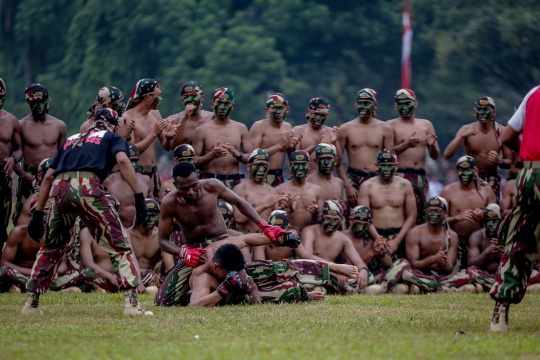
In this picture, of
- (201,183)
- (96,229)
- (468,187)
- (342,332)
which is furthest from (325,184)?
(342,332)

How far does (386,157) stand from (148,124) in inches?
134

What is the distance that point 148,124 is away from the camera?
547 inches

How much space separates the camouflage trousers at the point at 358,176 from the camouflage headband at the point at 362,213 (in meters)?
1.10

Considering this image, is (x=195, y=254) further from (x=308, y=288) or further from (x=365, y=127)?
(x=365, y=127)

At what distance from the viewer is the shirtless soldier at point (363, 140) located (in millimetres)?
14703

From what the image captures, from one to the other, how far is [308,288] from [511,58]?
2775cm

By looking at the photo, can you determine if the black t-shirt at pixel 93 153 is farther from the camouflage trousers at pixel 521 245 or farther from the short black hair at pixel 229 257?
the camouflage trousers at pixel 521 245

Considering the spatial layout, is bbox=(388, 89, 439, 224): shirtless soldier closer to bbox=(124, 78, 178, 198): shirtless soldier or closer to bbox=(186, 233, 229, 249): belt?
bbox=(124, 78, 178, 198): shirtless soldier

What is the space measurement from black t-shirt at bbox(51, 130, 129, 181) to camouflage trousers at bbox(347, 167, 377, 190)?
583cm

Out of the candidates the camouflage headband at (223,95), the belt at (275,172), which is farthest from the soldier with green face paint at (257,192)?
the camouflage headband at (223,95)

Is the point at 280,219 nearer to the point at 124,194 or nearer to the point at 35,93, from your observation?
the point at 124,194

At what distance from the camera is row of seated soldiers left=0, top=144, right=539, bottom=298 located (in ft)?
42.2

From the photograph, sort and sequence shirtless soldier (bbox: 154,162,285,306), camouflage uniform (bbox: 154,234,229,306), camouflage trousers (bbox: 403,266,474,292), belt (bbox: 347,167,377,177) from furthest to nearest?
belt (bbox: 347,167,377,177), camouflage trousers (bbox: 403,266,474,292), camouflage uniform (bbox: 154,234,229,306), shirtless soldier (bbox: 154,162,285,306)

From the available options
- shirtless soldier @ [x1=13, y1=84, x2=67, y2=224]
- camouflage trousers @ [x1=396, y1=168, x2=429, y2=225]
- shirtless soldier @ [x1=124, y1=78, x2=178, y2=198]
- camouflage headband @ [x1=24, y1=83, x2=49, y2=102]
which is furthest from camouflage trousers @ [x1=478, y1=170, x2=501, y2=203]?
camouflage headband @ [x1=24, y1=83, x2=49, y2=102]
